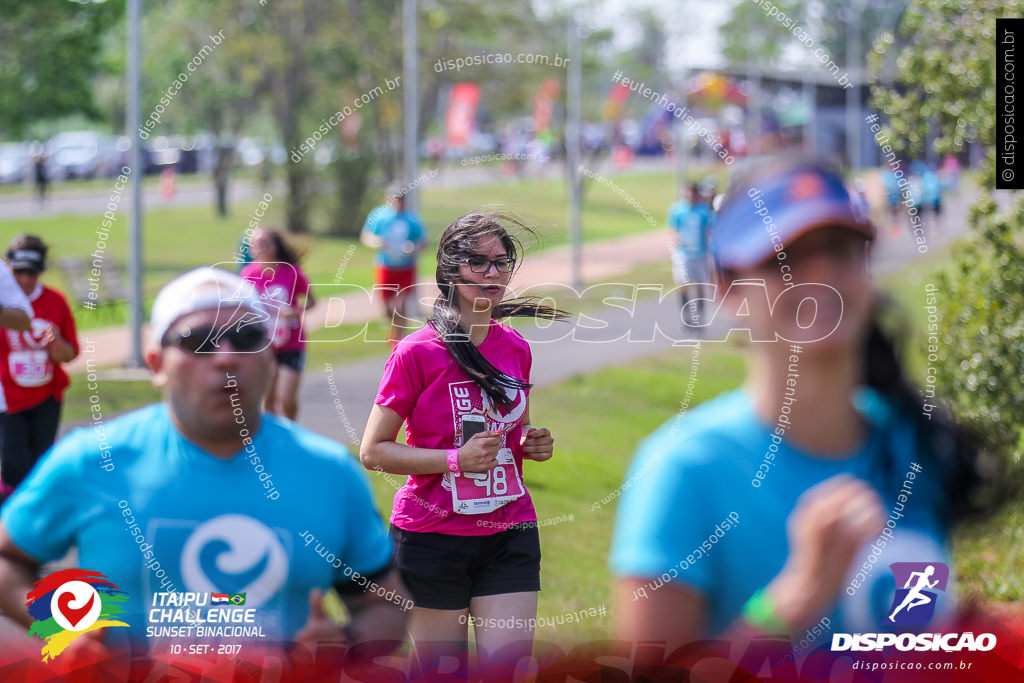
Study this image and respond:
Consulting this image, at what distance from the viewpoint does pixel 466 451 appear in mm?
3434

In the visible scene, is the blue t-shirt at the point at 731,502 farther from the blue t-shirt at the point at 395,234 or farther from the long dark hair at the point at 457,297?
the blue t-shirt at the point at 395,234

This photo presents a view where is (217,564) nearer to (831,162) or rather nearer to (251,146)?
(831,162)

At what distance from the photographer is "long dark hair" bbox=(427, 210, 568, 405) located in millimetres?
3529

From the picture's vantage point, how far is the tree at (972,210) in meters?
6.32

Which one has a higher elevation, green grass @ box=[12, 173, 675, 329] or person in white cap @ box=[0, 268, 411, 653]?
green grass @ box=[12, 173, 675, 329]

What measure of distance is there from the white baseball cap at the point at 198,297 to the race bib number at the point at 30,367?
3.51 meters

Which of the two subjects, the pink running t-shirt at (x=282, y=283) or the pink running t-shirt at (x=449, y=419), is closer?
the pink running t-shirt at (x=449, y=419)

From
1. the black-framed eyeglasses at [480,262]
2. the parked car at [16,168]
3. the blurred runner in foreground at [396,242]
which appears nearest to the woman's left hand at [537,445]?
the black-framed eyeglasses at [480,262]

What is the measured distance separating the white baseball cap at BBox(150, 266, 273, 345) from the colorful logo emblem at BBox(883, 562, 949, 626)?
58.4 inches

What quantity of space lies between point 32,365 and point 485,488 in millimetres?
3310

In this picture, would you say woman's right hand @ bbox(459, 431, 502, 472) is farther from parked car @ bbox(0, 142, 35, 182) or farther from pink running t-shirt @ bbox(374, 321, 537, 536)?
parked car @ bbox(0, 142, 35, 182)

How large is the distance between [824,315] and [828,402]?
0.15 m

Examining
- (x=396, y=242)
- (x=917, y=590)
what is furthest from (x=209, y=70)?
(x=917, y=590)

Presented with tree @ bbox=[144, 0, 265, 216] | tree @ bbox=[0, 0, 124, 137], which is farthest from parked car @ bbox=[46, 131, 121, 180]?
tree @ bbox=[0, 0, 124, 137]
